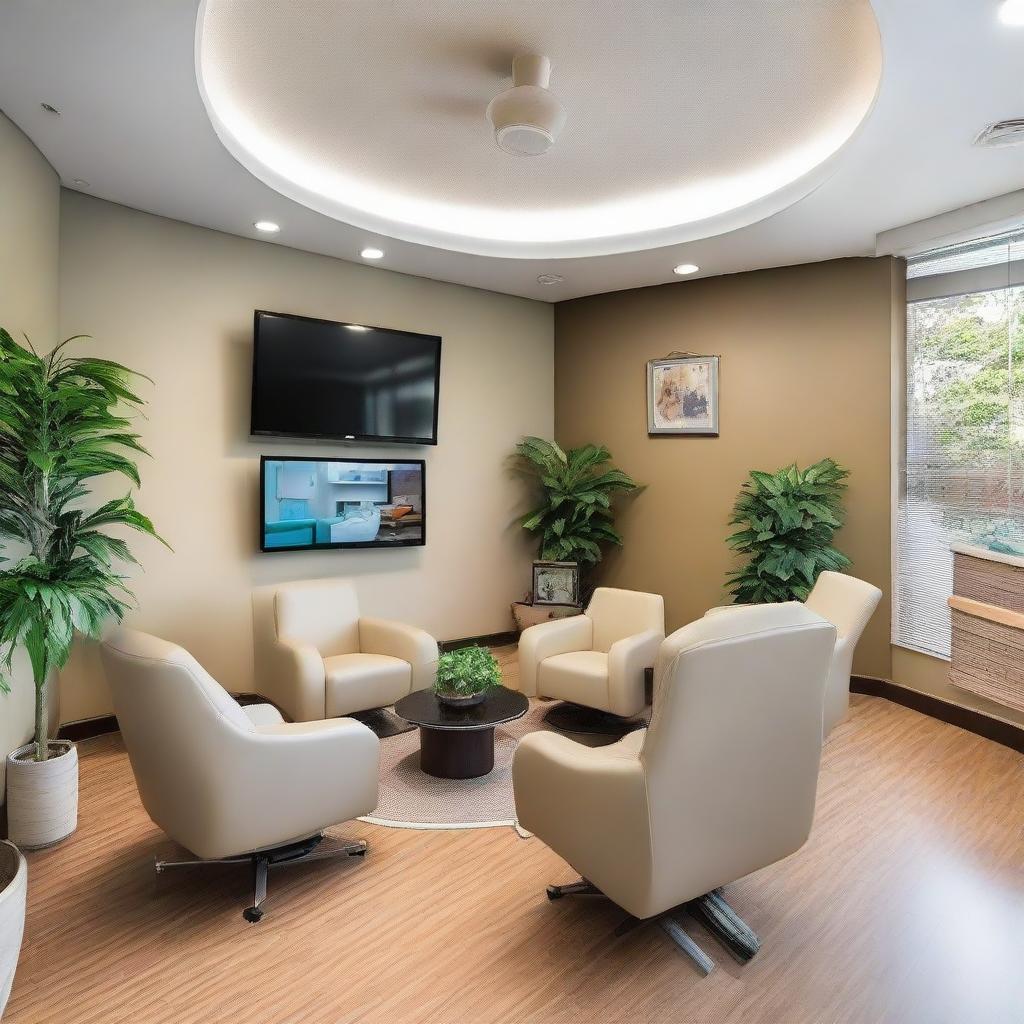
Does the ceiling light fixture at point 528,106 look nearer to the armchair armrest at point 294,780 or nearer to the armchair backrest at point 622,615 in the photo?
the armchair armrest at point 294,780

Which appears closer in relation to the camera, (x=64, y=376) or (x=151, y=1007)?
(x=151, y=1007)

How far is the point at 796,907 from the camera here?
8.45 ft

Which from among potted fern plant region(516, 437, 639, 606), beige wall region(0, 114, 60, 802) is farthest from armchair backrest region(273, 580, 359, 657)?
potted fern plant region(516, 437, 639, 606)

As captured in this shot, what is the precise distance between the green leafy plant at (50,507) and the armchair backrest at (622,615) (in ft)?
9.57

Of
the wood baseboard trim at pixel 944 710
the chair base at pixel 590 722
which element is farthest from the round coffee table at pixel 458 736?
the wood baseboard trim at pixel 944 710

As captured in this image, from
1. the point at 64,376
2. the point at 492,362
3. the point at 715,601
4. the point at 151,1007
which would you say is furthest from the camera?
the point at 492,362

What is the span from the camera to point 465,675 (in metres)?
3.59

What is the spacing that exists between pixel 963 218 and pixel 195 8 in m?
4.11

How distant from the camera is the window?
4215 mm

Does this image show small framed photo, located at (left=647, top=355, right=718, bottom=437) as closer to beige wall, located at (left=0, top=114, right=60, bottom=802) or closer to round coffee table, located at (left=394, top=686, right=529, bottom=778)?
round coffee table, located at (left=394, top=686, right=529, bottom=778)

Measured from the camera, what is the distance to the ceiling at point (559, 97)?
2725 mm

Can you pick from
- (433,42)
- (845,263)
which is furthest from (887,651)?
(433,42)

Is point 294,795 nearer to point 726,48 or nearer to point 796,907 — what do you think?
point 796,907

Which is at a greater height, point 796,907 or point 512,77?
point 512,77
